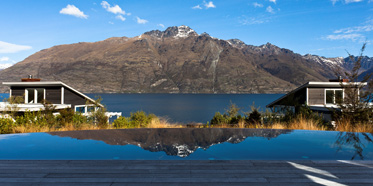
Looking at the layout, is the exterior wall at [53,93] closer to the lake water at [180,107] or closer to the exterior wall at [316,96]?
the lake water at [180,107]

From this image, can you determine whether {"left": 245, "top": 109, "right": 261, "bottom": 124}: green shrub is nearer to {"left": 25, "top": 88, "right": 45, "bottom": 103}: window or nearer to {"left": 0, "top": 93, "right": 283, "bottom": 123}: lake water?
{"left": 0, "top": 93, "right": 283, "bottom": 123}: lake water

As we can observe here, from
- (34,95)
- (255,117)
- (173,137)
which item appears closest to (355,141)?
(173,137)

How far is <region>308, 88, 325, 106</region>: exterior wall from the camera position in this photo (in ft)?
65.7

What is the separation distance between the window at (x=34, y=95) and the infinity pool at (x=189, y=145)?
1564 centimetres

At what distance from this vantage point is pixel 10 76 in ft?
627

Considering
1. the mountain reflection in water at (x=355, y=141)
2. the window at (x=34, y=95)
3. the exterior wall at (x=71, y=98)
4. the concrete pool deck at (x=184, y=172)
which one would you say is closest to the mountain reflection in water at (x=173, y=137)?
the mountain reflection in water at (x=355, y=141)

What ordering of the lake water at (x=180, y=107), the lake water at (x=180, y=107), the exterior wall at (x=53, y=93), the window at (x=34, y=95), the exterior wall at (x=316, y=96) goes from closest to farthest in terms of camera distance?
1. the window at (x=34, y=95)
2. the exterior wall at (x=316, y=96)
3. the exterior wall at (x=53, y=93)
4. the lake water at (x=180, y=107)
5. the lake water at (x=180, y=107)

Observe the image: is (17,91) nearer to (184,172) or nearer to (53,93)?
(53,93)

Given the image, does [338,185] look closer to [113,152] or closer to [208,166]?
[208,166]

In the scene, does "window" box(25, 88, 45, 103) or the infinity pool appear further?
"window" box(25, 88, 45, 103)

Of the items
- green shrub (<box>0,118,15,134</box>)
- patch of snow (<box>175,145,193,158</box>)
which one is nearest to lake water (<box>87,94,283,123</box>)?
green shrub (<box>0,118,15,134</box>)

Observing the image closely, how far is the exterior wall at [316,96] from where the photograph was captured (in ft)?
65.7

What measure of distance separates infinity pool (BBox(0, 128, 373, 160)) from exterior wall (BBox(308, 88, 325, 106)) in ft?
47.7

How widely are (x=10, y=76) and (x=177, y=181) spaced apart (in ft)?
775
